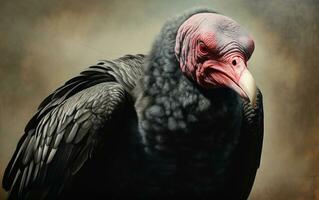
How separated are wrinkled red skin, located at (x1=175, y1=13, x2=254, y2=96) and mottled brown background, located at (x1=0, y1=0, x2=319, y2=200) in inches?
10.8

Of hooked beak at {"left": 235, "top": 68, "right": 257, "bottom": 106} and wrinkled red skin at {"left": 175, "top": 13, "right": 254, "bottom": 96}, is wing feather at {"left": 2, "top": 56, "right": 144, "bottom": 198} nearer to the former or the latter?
wrinkled red skin at {"left": 175, "top": 13, "right": 254, "bottom": 96}

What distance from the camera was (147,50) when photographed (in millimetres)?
2402

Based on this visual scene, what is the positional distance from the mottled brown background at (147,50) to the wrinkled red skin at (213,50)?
0.90ft

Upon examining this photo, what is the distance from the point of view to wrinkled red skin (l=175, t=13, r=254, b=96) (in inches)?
81.0

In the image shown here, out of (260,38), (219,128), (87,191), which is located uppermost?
(260,38)

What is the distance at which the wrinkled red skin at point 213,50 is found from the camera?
2057mm

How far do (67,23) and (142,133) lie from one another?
58 centimetres

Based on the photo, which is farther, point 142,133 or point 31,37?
point 31,37

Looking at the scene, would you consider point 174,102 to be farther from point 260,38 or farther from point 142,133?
point 260,38

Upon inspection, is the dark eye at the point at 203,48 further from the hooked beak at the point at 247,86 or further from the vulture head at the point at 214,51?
the hooked beak at the point at 247,86

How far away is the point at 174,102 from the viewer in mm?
2172

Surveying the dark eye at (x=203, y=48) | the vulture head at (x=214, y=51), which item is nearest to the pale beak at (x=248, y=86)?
the vulture head at (x=214, y=51)

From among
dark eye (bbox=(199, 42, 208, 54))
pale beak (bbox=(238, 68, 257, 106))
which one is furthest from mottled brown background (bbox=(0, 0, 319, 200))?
pale beak (bbox=(238, 68, 257, 106))

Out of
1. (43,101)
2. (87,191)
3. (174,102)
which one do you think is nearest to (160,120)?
(174,102)
